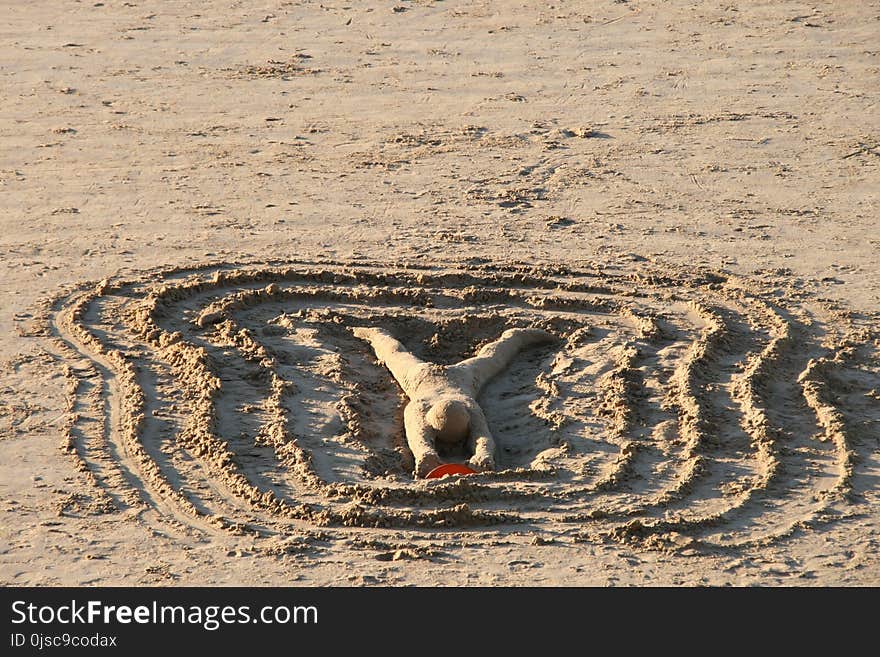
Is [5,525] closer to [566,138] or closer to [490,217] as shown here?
[490,217]

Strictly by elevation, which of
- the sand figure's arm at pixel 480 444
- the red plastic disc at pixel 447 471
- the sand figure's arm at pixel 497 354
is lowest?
the red plastic disc at pixel 447 471

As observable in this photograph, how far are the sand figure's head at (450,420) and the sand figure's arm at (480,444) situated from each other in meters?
0.04

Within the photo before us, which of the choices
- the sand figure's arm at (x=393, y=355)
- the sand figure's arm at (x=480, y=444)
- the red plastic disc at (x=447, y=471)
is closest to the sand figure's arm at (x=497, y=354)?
the sand figure's arm at (x=393, y=355)

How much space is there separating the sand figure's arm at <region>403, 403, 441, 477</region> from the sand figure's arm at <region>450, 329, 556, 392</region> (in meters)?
0.44

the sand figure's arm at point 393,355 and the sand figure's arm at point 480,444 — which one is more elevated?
the sand figure's arm at point 393,355

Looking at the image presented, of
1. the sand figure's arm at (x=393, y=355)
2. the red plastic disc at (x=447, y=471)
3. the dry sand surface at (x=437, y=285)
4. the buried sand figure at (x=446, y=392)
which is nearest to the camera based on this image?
the dry sand surface at (x=437, y=285)

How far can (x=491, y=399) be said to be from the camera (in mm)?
7352

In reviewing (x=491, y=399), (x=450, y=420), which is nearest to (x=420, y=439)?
(x=450, y=420)

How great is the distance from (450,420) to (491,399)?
61 centimetres

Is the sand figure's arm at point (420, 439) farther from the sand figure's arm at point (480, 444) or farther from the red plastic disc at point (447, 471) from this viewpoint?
the sand figure's arm at point (480, 444)

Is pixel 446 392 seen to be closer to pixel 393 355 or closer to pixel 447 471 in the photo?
pixel 393 355

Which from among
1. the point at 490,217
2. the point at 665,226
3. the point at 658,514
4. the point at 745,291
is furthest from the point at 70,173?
the point at 658,514

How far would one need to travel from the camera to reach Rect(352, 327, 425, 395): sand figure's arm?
7.33 meters

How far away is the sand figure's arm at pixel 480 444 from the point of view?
21.5 ft
